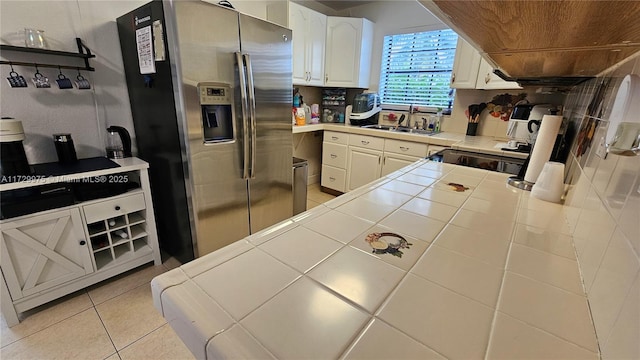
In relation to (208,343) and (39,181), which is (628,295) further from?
(39,181)

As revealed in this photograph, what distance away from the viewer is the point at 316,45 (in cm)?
307

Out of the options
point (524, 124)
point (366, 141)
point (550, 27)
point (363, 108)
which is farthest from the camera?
point (363, 108)

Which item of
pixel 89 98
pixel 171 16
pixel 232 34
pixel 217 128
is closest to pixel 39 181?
pixel 89 98

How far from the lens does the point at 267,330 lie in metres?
0.41

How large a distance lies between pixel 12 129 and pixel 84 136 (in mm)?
535

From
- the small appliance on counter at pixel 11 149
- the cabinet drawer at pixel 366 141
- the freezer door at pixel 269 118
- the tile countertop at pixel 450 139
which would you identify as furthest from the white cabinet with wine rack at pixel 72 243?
the cabinet drawer at pixel 366 141

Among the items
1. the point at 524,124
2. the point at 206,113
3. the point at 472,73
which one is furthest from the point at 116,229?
the point at 472,73

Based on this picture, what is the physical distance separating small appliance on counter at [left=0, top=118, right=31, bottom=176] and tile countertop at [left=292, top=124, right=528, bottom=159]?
2.09 m

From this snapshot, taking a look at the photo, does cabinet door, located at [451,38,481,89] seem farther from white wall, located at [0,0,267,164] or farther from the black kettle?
the black kettle

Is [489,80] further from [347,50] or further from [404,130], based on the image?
[347,50]

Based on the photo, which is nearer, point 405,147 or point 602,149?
point 602,149

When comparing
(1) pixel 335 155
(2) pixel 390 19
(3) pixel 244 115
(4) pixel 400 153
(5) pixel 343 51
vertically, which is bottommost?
(1) pixel 335 155

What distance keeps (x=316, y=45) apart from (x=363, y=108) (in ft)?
3.01

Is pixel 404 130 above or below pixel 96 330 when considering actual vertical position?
above
